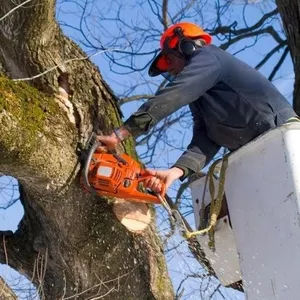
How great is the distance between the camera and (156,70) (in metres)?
3.40

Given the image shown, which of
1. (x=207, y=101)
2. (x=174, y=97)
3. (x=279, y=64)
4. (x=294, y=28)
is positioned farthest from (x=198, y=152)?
(x=279, y=64)

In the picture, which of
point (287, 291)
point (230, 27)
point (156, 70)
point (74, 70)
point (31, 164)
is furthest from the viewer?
point (230, 27)

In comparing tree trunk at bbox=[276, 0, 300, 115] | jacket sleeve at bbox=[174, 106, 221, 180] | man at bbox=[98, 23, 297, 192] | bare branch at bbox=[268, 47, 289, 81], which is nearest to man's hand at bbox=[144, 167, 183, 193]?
man at bbox=[98, 23, 297, 192]

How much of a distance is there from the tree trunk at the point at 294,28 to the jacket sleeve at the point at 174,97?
1788 mm

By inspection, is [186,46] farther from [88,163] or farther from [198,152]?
[88,163]

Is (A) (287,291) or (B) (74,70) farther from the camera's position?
(B) (74,70)

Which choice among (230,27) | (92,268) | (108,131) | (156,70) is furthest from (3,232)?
(230,27)

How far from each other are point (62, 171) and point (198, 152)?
0.74m

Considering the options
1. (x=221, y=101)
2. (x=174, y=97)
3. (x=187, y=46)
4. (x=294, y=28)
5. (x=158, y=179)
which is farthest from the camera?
(x=294, y=28)

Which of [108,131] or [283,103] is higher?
[283,103]

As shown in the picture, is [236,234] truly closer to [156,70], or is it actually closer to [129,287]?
[129,287]

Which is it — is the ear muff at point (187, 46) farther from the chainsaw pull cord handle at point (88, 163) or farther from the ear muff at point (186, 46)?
the chainsaw pull cord handle at point (88, 163)

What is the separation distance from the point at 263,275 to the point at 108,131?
0.99 meters

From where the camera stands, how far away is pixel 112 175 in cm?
289
